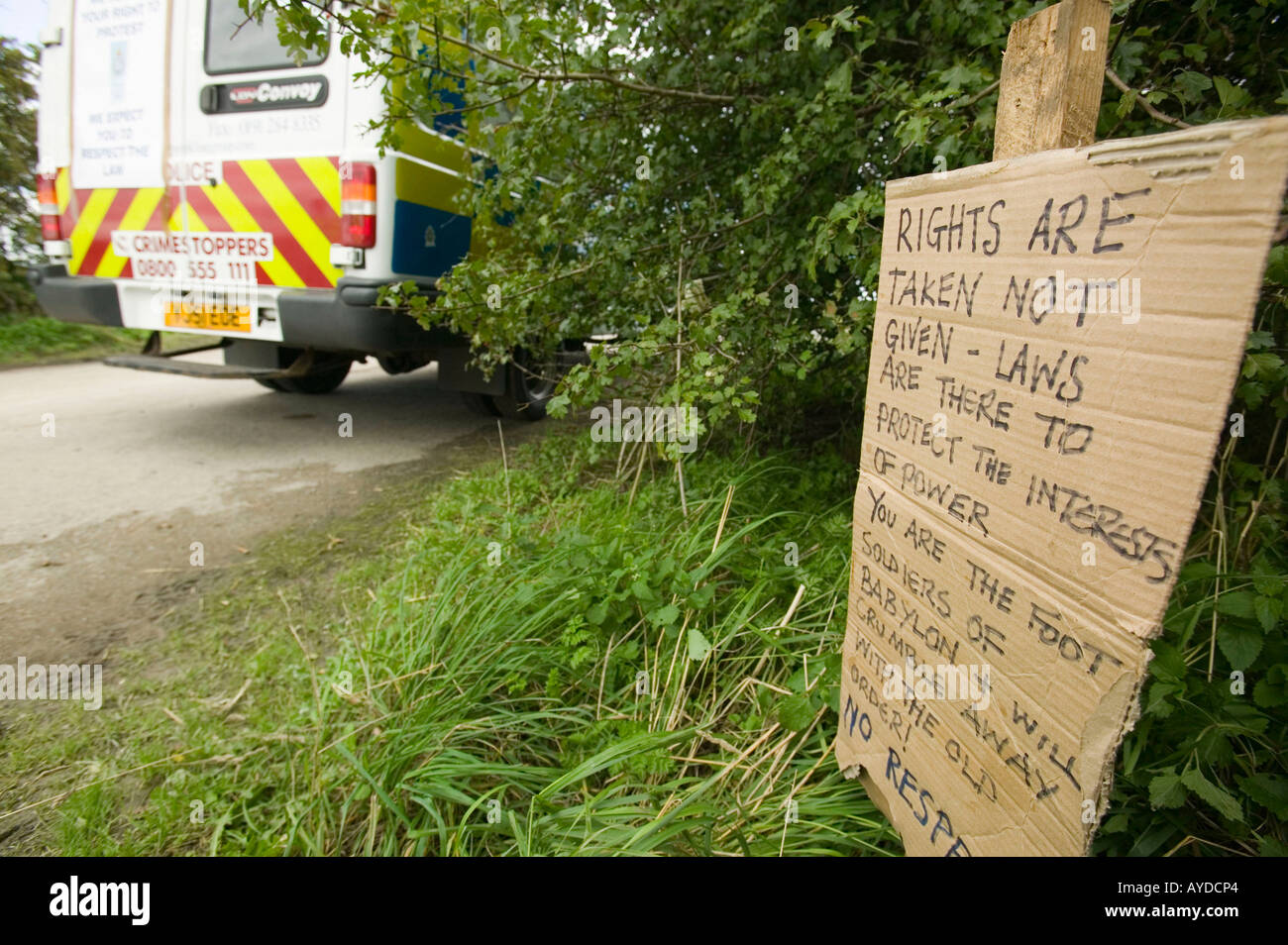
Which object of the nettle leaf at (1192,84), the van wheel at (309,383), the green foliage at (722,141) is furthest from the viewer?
the van wheel at (309,383)

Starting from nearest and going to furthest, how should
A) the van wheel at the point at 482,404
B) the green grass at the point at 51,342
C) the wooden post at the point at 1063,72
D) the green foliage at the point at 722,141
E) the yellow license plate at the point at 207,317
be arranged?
the wooden post at the point at 1063,72, the green foliage at the point at 722,141, the yellow license plate at the point at 207,317, the van wheel at the point at 482,404, the green grass at the point at 51,342

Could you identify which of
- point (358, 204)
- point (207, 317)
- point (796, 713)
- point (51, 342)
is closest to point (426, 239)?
point (358, 204)

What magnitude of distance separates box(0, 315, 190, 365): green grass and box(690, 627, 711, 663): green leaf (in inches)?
288

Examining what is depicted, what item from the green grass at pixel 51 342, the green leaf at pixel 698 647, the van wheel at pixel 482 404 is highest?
the green grass at pixel 51 342

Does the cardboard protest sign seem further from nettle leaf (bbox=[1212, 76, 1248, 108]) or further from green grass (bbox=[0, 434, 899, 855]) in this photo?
nettle leaf (bbox=[1212, 76, 1248, 108])

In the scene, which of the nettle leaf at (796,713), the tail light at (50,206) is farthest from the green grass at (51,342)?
the nettle leaf at (796,713)

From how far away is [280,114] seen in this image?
150 inches

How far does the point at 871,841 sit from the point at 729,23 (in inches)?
100

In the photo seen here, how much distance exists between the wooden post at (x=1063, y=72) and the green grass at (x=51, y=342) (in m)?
8.01

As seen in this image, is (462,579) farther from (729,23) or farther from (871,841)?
(729,23)

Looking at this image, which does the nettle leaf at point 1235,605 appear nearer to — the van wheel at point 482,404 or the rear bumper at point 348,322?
the rear bumper at point 348,322

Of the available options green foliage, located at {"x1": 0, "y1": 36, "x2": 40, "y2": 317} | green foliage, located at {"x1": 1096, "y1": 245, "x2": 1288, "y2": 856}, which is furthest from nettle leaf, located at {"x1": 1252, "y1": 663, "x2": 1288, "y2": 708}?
green foliage, located at {"x1": 0, "y1": 36, "x2": 40, "y2": 317}

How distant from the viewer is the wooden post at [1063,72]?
3.70 ft

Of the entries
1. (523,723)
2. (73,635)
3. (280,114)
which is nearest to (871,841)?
(523,723)
